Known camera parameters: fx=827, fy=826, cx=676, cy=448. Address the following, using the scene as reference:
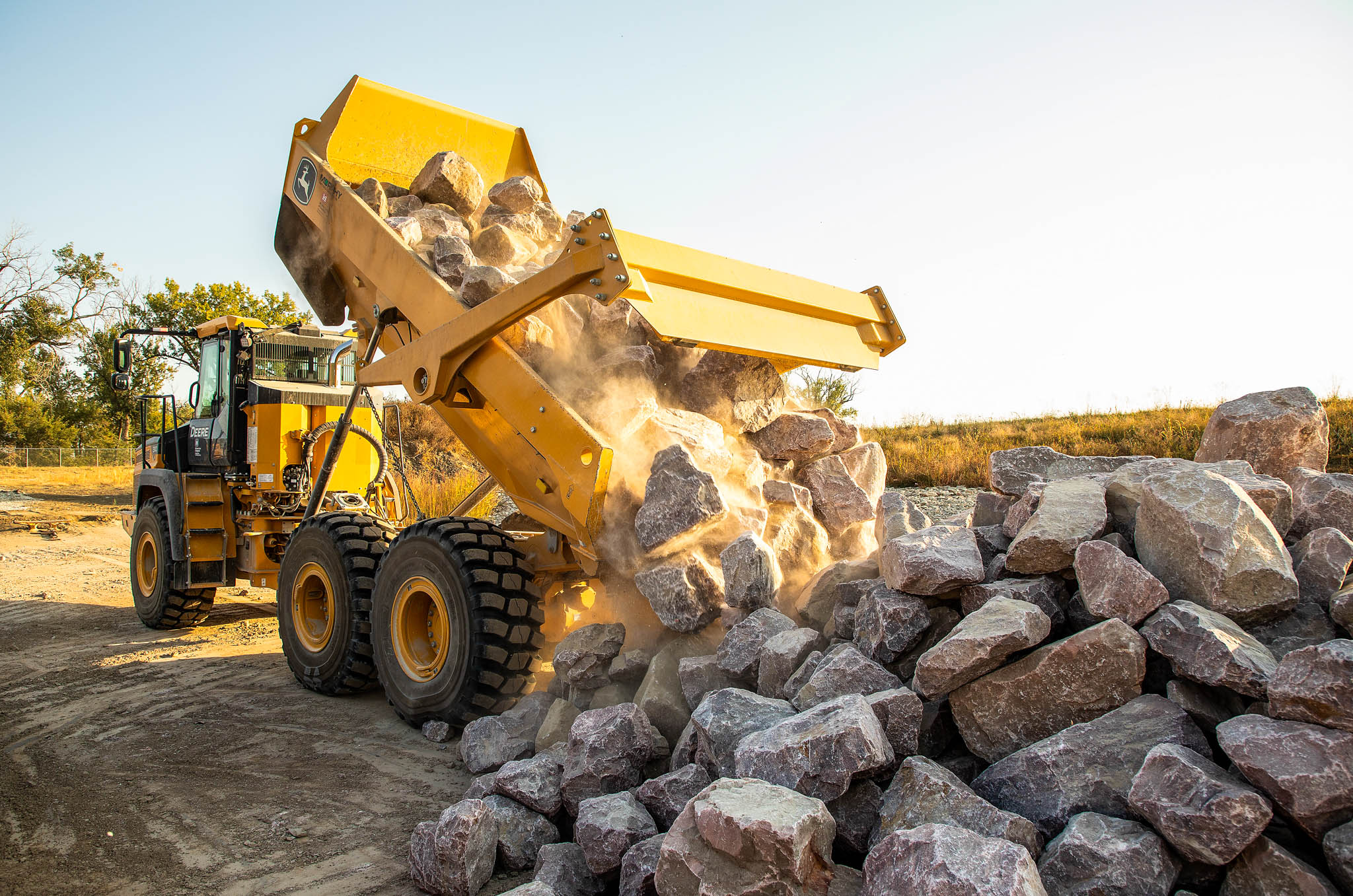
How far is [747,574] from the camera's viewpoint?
12.6 ft

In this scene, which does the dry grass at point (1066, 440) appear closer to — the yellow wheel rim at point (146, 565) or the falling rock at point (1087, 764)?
the falling rock at point (1087, 764)

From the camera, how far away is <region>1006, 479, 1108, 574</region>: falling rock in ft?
10.5

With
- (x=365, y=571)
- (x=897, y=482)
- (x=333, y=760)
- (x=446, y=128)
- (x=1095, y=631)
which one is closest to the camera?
(x=1095, y=631)

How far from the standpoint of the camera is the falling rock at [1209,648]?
2516mm

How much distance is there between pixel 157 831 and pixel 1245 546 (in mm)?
4519

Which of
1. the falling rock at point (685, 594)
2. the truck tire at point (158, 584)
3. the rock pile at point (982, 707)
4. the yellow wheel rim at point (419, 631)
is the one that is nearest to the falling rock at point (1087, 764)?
the rock pile at point (982, 707)

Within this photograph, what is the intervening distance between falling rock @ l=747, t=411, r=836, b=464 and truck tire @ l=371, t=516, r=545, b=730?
1.66 meters

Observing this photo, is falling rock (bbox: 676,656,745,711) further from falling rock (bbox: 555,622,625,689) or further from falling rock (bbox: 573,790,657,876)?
falling rock (bbox: 573,790,657,876)

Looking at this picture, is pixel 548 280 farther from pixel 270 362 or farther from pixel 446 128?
pixel 270 362

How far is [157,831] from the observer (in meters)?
3.58

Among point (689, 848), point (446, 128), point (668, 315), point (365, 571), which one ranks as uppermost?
point (446, 128)

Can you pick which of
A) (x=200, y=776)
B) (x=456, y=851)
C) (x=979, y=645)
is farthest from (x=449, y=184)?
(x=979, y=645)

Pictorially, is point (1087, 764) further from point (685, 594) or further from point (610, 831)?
point (685, 594)

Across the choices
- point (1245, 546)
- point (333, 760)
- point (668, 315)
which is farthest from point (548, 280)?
point (1245, 546)
